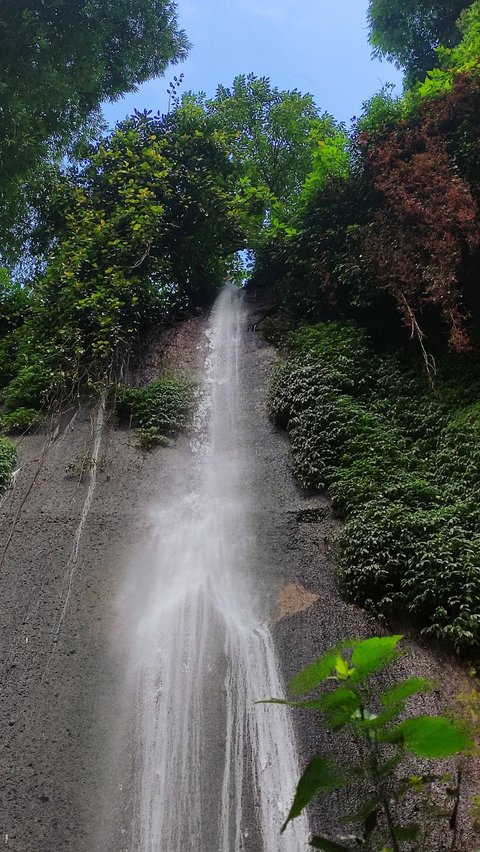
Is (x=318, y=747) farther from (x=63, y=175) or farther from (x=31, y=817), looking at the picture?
(x=63, y=175)

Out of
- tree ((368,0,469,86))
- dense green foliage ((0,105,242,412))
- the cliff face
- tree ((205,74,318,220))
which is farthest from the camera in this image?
tree ((368,0,469,86))

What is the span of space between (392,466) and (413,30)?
44.0 feet

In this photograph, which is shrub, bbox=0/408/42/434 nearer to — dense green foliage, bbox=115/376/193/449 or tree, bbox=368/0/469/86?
dense green foliage, bbox=115/376/193/449

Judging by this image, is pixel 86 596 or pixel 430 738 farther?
pixel 86 596

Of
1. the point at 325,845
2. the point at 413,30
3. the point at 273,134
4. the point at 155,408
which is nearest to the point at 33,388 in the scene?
the point at 155,408

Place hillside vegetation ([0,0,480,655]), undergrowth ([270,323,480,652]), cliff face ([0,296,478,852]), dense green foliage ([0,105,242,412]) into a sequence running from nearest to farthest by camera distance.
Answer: cliff face ([0,296,478,852]), undergrowth ([270,323,480,652]), hillside vegetation ([0,0,480,655]), dense green foliage ([0,105,242,412])

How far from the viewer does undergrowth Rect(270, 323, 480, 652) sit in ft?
16.5

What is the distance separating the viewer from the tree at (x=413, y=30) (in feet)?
47.1

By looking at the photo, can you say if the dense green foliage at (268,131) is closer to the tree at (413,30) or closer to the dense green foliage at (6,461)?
the tree at (413,30)

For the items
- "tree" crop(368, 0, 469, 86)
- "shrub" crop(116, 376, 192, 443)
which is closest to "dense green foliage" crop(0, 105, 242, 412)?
"shrub" crop(116, 376, 192, 443)

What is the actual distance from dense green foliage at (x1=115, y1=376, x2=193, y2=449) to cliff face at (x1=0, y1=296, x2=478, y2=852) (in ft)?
0.67

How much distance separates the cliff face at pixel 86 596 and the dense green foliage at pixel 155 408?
0.67ft

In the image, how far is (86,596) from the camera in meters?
5.59

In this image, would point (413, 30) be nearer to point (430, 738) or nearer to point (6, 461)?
point (6, 461)
